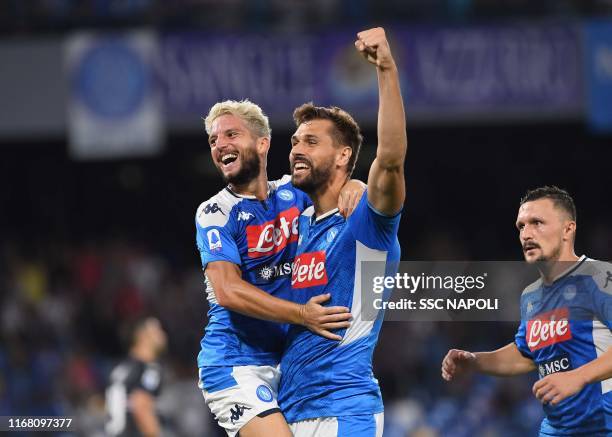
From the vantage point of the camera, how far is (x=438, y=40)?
12.6 metres

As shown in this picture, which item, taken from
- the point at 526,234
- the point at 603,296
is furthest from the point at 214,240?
the point at 603,296

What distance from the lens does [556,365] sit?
4.99 meters

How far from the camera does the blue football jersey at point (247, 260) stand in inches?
203

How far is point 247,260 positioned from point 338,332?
61 cm

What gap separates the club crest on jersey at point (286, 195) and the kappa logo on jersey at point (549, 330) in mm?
1301

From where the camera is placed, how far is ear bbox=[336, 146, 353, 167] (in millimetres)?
5094

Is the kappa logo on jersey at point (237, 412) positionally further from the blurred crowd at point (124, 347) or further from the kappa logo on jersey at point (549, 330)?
the blurred crowd at point (124, 347)

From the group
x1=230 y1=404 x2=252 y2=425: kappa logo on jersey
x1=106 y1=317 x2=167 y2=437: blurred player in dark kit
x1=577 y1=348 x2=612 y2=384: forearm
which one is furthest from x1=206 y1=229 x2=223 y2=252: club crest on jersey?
x1=106 y1=317 x2=167 y2=437: blurred player in dark kit

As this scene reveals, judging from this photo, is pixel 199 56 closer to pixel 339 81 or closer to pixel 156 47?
pixel 156 47

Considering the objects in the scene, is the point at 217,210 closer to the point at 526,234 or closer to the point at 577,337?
the point at 526,234

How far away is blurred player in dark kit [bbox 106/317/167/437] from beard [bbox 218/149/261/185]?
140 inches

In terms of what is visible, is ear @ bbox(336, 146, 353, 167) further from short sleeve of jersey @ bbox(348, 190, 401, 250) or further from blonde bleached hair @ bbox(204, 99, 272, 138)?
blonde bleached hair @ bbox(204, 99, 272, 138)

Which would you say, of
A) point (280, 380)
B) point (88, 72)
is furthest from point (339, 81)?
point (280, 380)

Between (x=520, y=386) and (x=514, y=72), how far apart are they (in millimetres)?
3646
